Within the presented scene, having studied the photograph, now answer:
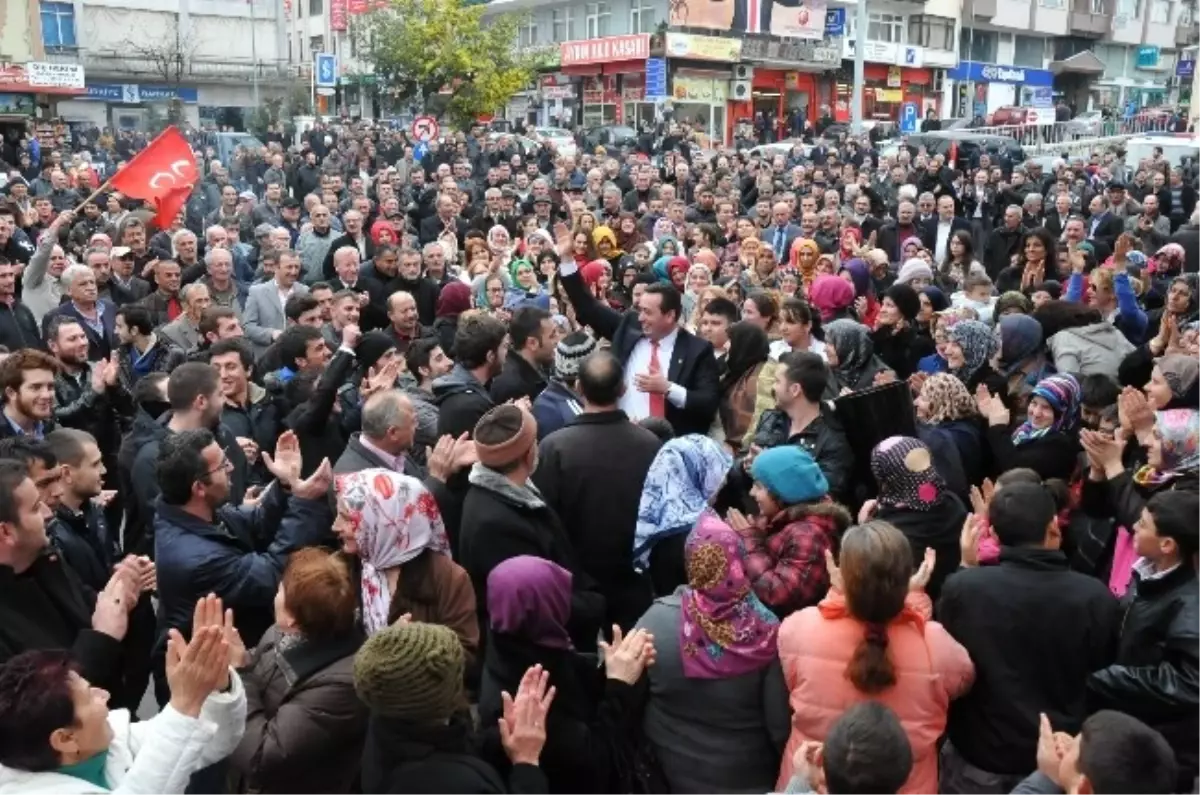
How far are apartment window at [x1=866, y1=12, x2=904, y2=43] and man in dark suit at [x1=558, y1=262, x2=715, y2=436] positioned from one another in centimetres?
4727

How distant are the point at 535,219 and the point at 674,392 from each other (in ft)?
22.5

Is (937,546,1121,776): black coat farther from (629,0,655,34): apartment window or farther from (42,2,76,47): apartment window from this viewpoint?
(42,2,76,47): apartment window

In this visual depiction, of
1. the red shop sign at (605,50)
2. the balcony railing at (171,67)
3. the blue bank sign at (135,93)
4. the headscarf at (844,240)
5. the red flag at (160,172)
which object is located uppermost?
the red shop sign at (605,50)

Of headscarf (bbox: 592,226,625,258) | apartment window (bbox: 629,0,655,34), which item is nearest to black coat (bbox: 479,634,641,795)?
headscarf (bbox: 592,226,625,258)

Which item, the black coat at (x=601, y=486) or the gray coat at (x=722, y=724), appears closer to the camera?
the gray coat at (x=722, y=724)

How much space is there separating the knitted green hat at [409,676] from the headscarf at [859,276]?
6.15m

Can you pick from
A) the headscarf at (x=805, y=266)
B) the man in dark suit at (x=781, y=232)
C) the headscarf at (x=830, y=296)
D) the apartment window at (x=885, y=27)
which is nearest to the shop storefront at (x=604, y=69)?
the apartment window at (x=885, y=27)

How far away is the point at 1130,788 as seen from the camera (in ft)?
7.45

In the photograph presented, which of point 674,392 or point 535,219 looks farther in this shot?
point 535,219

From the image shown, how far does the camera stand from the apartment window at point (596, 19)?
46156 millimetres

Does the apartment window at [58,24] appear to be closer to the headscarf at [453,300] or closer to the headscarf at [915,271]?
the headscarf at [453,300]

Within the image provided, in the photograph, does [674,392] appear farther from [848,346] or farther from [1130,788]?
[1130,788]

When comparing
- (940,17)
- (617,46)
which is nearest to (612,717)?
(617,46)

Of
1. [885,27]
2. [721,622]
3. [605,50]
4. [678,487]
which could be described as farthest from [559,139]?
[721,622]
